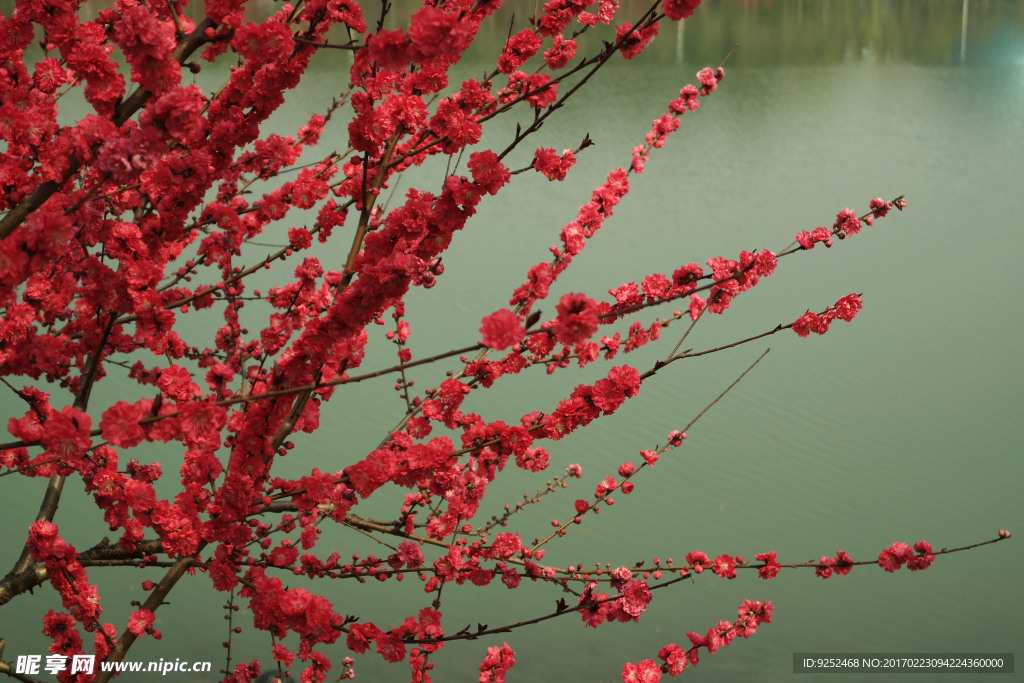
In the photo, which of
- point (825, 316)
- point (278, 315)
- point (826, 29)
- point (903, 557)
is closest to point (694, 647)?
point (903, 557)

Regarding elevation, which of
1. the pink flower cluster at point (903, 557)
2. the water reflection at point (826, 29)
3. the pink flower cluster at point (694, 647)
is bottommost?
the pink flower cluster at point (694, 647)

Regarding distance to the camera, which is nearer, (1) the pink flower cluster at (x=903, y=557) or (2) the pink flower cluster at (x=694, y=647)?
(2) the pink flower cluster at (x=694, y=647)

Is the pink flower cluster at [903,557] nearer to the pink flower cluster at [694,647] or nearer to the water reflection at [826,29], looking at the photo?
the pink flower cluster at [694,647]

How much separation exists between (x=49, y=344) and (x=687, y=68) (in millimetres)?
10794

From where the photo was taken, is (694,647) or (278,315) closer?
(694,647)

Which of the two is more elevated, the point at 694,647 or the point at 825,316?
the point at 825,316

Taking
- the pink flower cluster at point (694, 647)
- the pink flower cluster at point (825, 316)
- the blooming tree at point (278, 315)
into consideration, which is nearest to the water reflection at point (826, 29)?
the blooming tree at point (278, 315)

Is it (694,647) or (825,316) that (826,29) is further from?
(694,647)

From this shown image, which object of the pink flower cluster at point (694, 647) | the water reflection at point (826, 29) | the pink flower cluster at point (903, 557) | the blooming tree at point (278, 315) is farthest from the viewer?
the water reflection at point (826, 29)

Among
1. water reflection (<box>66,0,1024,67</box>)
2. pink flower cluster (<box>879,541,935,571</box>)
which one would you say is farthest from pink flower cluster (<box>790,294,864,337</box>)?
water reflection (<box>66,0,1024,67</box>)

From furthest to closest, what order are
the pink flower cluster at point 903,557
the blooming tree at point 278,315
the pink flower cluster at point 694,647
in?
the pink flower cluster at point 903,557, the pink flower cluster at point 694,647, the blooming tree at point 278,315

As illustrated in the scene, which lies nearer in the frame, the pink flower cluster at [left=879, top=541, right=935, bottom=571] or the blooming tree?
the blooming tree

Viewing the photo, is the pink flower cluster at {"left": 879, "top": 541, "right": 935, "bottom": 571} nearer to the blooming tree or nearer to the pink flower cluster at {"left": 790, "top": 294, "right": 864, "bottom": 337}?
the blooming tree

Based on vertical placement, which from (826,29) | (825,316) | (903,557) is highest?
(826,29)
